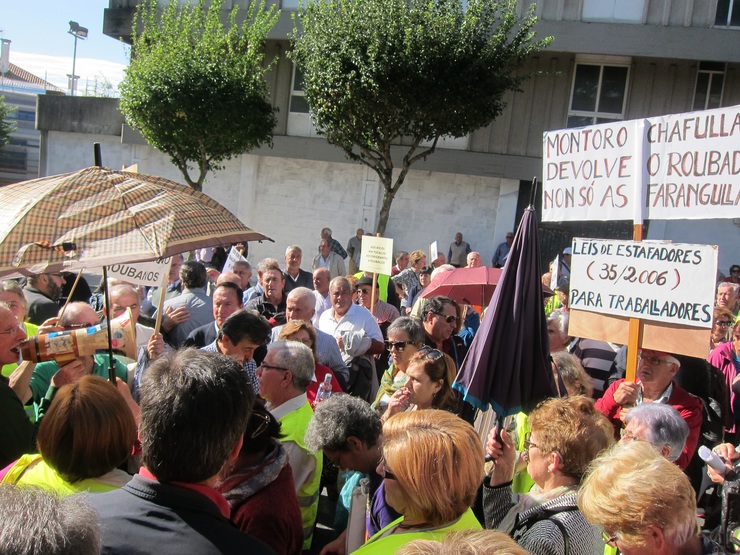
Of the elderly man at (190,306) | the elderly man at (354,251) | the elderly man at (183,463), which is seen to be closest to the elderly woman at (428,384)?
the elderly man at (183,463)

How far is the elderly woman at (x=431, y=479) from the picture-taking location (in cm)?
242

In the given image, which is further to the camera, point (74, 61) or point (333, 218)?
point (74, 61)

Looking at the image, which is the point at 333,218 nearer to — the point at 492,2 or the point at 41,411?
the point at 492,2

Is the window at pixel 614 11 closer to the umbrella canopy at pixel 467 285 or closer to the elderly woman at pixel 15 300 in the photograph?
the umbrella canopy at pixel 467 285

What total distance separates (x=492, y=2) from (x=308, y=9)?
13.7 ft

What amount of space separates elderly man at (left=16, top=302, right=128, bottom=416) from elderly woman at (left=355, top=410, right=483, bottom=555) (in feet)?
5.75

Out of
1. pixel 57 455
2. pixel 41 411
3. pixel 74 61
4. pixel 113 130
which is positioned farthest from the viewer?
pixel 74 61

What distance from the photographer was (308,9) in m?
16.3

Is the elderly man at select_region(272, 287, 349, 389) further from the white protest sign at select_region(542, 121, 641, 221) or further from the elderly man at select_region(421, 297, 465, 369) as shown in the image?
the white protest sign at select_region(542, 121, 641, 221)

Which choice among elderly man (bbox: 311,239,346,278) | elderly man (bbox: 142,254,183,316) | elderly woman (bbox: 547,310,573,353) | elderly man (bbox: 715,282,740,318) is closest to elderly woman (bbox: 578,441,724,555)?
elderly woman (bbox: 547,310,573,353)

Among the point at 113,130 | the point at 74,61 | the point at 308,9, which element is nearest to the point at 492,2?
the point at 308,9

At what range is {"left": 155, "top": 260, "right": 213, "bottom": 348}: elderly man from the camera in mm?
5859

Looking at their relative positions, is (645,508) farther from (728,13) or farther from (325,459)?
(728,13)

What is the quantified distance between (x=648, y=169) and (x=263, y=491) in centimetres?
301
